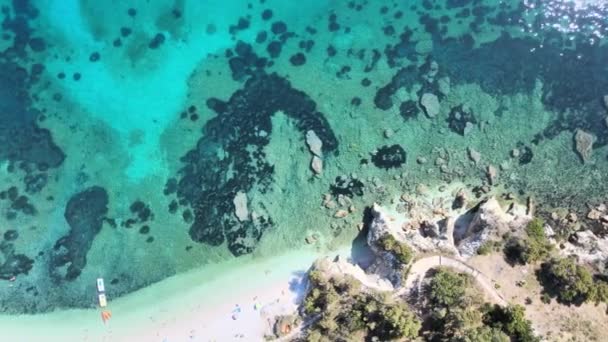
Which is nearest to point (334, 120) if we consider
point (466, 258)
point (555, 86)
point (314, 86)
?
point (314, 86)

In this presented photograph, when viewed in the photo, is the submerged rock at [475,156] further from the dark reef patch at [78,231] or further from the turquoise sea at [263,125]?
the dark reef patch at [78,231]

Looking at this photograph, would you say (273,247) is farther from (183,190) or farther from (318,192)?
(183,190)

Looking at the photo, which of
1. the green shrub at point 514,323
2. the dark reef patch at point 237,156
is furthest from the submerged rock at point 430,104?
the green shrub at point 514,323

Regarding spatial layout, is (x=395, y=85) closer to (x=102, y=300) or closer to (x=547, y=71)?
(x=547, y=71)

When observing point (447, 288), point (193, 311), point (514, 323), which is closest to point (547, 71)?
point (447, 288)

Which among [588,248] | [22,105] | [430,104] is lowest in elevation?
[588,248]
